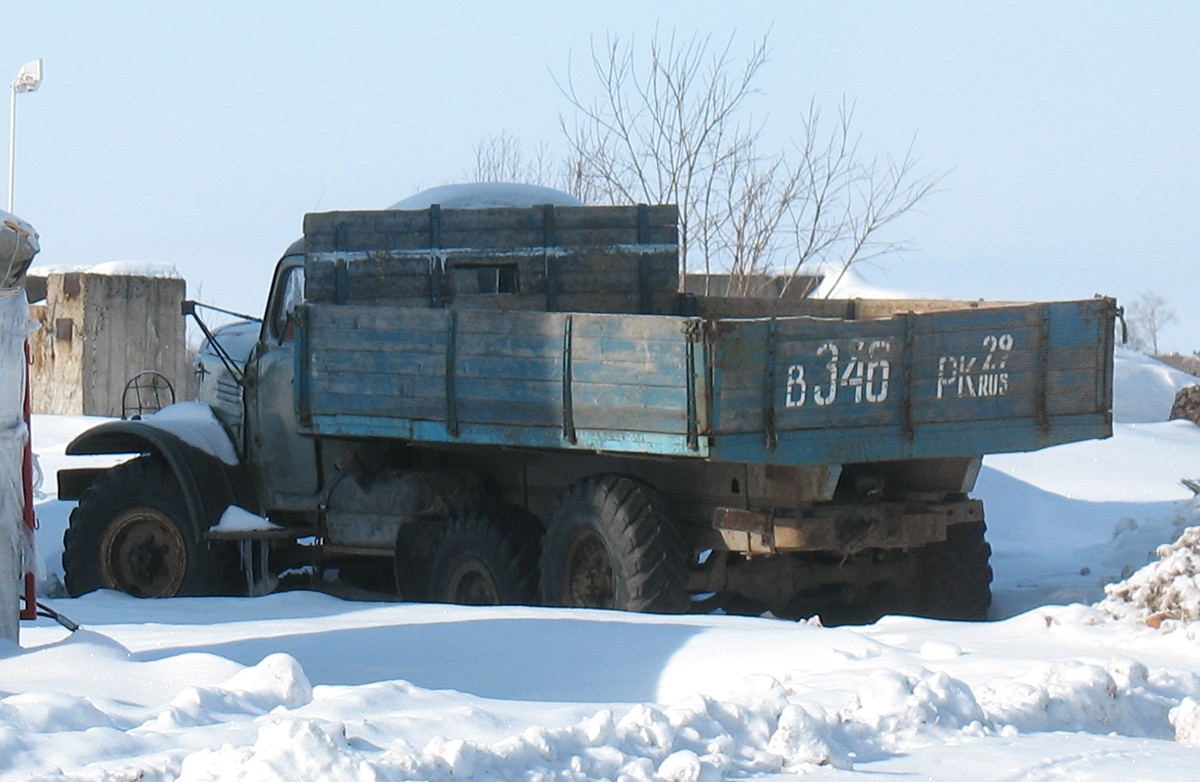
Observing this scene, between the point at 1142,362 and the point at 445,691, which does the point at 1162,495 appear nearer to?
the point at 445,691

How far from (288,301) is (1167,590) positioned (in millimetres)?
5279

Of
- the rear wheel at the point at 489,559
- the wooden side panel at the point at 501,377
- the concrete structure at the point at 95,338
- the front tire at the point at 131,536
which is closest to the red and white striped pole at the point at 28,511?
the wooden side panel at the point at 501,377

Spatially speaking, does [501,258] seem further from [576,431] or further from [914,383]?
[914,383]

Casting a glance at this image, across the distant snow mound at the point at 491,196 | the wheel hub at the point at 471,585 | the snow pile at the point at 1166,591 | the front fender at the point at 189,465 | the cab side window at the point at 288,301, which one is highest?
the distant snow mound at the point at 491,196

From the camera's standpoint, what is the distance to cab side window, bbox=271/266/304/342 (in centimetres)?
985

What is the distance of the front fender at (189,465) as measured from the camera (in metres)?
9.77

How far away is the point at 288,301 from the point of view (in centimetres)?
989

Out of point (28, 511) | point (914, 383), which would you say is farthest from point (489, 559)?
point (28, 511)

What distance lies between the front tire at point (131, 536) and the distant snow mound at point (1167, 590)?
5280mm

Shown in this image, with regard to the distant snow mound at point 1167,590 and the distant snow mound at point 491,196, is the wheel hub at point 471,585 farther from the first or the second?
the distant snow mound at point 1167,590

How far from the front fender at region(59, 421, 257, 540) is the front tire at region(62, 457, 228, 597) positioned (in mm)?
136

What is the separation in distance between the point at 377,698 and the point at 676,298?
5.23m

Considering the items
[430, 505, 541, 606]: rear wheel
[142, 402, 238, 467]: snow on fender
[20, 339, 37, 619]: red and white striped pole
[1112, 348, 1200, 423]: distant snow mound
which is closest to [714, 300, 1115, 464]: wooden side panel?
[430, 505, 541, 606]: rear wheel

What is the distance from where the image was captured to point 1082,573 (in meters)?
10.3
